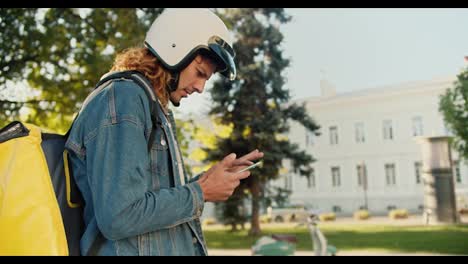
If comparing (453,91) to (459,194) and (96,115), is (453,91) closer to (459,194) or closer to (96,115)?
(96,115)

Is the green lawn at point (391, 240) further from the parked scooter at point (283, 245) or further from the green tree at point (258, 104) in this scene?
the parked scooter at point (283, 245)

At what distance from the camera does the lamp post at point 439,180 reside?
18703mm

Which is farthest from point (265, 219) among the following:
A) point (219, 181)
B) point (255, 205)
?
point (219, 181)

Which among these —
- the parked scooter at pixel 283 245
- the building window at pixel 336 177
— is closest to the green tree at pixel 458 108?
the parked scooter at pixel 283 245

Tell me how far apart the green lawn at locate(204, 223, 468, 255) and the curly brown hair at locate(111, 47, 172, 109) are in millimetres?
13320

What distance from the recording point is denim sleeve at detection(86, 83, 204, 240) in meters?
1.16

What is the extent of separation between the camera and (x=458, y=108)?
16016mm

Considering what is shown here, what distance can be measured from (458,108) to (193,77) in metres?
16.1

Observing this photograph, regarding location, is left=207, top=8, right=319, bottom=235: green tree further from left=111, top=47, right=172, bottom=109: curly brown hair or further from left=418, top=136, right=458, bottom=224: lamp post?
left=111, top=47, right=172, bottom=109: curly brown hair

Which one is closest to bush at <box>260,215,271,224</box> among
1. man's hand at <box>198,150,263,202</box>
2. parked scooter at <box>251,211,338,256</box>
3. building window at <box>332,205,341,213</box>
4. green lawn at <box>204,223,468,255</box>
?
green lawn at <box>204,223,468,255</box>

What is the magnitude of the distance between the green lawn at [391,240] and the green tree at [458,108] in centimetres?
282

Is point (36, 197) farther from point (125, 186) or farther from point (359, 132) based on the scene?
point (359, 132)

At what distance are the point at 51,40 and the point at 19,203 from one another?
741 centimetres

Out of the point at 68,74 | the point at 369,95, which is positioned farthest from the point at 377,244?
the point at 369,95
